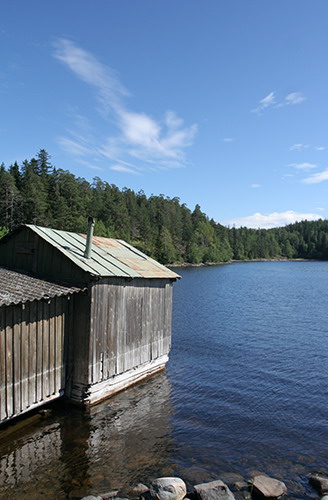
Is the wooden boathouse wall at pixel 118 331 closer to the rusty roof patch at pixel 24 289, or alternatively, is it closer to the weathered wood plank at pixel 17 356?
the rusty roof patch at pixel 24 289

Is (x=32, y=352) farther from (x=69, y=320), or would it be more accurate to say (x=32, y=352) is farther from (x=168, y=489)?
(x=168, y=489)

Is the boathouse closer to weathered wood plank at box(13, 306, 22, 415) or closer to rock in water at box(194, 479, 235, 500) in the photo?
weathered wood plank at box(13, 306, 22, 415)

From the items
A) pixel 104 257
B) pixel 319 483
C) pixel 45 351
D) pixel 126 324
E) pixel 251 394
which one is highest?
pixel 104 257

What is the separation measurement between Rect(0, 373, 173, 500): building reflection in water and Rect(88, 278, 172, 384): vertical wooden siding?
153cm

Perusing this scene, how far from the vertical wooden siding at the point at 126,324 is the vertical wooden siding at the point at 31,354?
4.07ft

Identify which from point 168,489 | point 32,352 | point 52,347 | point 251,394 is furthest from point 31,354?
point 251,394

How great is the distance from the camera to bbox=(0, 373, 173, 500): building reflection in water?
10328mm

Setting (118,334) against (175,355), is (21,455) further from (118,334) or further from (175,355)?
(175,355)

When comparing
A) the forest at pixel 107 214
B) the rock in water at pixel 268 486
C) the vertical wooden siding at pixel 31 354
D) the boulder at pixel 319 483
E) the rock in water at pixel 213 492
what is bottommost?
the boulder at pixel 319 483

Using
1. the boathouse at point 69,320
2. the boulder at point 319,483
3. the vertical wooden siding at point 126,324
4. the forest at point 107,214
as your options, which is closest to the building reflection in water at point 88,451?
the boathouse at point 69,320

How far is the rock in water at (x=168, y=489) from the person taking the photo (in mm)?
9602

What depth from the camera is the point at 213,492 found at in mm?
9773

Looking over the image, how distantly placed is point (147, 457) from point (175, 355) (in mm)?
12556

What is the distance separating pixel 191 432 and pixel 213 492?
4.45 m
